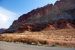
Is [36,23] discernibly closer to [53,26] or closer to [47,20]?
[47,20]

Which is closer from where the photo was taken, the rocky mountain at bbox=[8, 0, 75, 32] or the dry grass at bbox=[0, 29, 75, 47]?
the dry grass at bbox=[0, 29, 75, 47]

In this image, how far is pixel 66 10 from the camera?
406 ft

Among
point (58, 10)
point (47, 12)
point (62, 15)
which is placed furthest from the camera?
point (47, 12)

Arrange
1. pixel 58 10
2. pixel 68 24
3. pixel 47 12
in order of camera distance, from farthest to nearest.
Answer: pixel 47 12 < pixel 58 10 < pixel 68 24

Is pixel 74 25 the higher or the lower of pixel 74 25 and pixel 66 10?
the lower

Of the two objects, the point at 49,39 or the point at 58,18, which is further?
the point at 58,18

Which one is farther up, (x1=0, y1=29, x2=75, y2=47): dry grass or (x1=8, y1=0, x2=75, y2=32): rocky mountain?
(x1=8, y1=0, x2=75, y2=32): rocky mountain

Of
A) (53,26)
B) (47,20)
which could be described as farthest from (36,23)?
(53,26)

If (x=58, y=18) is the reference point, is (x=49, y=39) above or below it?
below

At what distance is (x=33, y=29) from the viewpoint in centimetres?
12506

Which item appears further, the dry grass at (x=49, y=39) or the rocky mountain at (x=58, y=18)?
the rocky mountain at (x=58, y=18)

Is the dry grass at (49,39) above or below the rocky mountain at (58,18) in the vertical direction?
below

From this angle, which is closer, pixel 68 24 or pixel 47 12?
pixel 68 24

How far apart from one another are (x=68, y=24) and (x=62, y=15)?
885 cm
